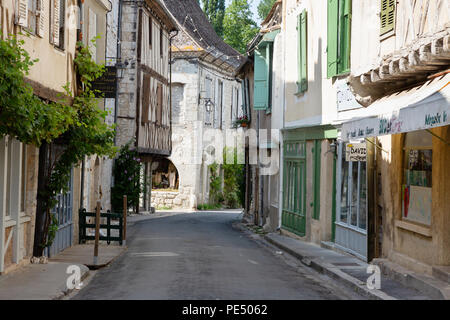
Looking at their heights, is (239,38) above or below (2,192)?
above

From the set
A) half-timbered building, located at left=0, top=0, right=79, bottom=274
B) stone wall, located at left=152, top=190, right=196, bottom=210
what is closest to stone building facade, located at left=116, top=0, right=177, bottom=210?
stone wall, located at left=152, top=190, right=196, bottom=210

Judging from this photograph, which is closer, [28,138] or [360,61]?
[28,138]

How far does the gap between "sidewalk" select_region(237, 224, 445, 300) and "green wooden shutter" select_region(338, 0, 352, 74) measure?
12.1 feet

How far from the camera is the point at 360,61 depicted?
13.4 m

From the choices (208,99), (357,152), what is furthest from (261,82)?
(208,99)

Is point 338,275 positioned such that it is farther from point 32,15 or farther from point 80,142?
point 32,15

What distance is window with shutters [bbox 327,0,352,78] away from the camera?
14594 millimetres

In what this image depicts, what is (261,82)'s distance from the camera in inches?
930

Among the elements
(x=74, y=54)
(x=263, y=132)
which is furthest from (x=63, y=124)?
(x=263, y=132)

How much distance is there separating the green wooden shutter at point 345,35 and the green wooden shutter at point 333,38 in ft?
0.42

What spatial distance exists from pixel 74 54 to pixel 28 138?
4933 mm

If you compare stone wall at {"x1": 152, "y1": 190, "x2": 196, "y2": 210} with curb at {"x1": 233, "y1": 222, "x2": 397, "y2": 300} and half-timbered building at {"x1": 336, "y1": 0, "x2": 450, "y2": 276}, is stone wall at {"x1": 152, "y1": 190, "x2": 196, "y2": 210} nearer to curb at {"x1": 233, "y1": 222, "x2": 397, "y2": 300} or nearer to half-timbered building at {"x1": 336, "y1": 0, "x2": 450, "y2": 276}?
curb at {"x1": 233, "y1": 222, "x2": 397, "y2": 300}

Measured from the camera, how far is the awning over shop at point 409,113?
25.5 ft

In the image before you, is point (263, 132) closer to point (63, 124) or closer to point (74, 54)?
point (74, 54)
